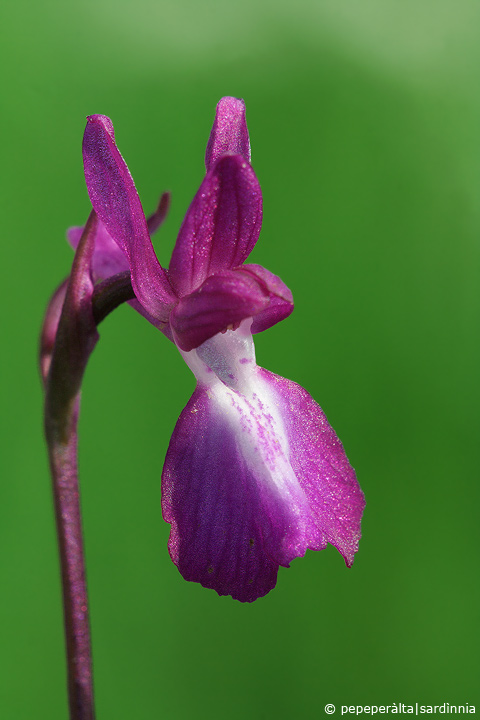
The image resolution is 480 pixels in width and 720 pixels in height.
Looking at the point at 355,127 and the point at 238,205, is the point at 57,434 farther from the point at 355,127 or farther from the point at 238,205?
the point at 355,127

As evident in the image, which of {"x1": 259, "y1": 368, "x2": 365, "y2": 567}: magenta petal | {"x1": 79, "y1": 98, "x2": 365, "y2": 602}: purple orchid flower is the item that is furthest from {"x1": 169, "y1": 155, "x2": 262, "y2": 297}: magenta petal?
{"x1": 259, "y1": 368, "x2": 365, "y2": 567}: magenta petal

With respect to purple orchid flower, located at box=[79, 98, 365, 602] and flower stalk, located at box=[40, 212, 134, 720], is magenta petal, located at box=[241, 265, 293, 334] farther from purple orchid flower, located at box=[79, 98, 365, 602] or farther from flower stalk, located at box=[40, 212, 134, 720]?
flower stalk, located at box=[40, 212, 134, 720]

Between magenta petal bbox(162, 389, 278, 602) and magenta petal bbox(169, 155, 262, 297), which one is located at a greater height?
magenta petal bbox(169, 155, 262, 297)

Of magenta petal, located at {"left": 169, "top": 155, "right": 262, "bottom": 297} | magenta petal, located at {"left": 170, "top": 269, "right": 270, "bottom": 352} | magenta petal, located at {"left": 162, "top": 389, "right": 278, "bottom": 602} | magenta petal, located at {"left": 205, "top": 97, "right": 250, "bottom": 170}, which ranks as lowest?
magenta petal, located at {"left": 162, "top": 389, "right": 278, "bottom": 602}

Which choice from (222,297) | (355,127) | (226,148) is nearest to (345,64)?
(355,127)

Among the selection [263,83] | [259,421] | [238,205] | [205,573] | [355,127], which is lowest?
[205,573]
